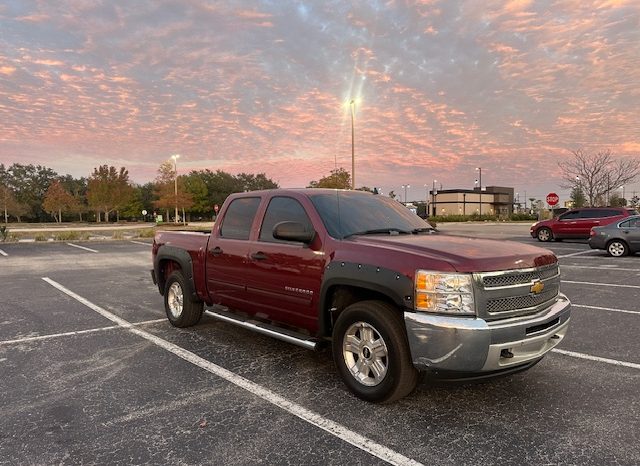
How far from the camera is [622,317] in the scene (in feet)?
22.2

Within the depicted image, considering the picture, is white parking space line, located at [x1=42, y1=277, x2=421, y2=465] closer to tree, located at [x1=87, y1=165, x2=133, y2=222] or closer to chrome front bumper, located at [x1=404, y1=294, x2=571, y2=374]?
chrome front bumper, located at [x1=404, y1=294, x2=571, y2=374]

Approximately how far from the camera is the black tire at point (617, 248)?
1516cm

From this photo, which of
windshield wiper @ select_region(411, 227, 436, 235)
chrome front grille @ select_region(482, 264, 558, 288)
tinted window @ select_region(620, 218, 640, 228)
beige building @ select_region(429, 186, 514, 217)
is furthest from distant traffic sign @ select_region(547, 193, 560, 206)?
beige building @ select_region(429, 186, 514, 217)

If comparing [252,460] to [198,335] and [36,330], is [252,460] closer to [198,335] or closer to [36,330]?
[198,335]

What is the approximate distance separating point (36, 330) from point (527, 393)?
612cm

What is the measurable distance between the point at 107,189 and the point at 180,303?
214 feet

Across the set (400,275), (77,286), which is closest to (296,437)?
(400,275)

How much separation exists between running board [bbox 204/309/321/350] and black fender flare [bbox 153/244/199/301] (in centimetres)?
56

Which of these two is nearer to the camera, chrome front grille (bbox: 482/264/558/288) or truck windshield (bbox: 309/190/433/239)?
chrome front grille (bbox: 482/264/558/288)

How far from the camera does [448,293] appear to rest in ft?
11.1

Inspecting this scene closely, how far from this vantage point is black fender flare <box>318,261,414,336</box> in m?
3.51

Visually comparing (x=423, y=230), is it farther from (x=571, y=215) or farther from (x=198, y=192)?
(x=198, y=192)

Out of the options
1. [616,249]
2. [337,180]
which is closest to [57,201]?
[337,180]

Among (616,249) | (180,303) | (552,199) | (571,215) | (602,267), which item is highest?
(552,199)
